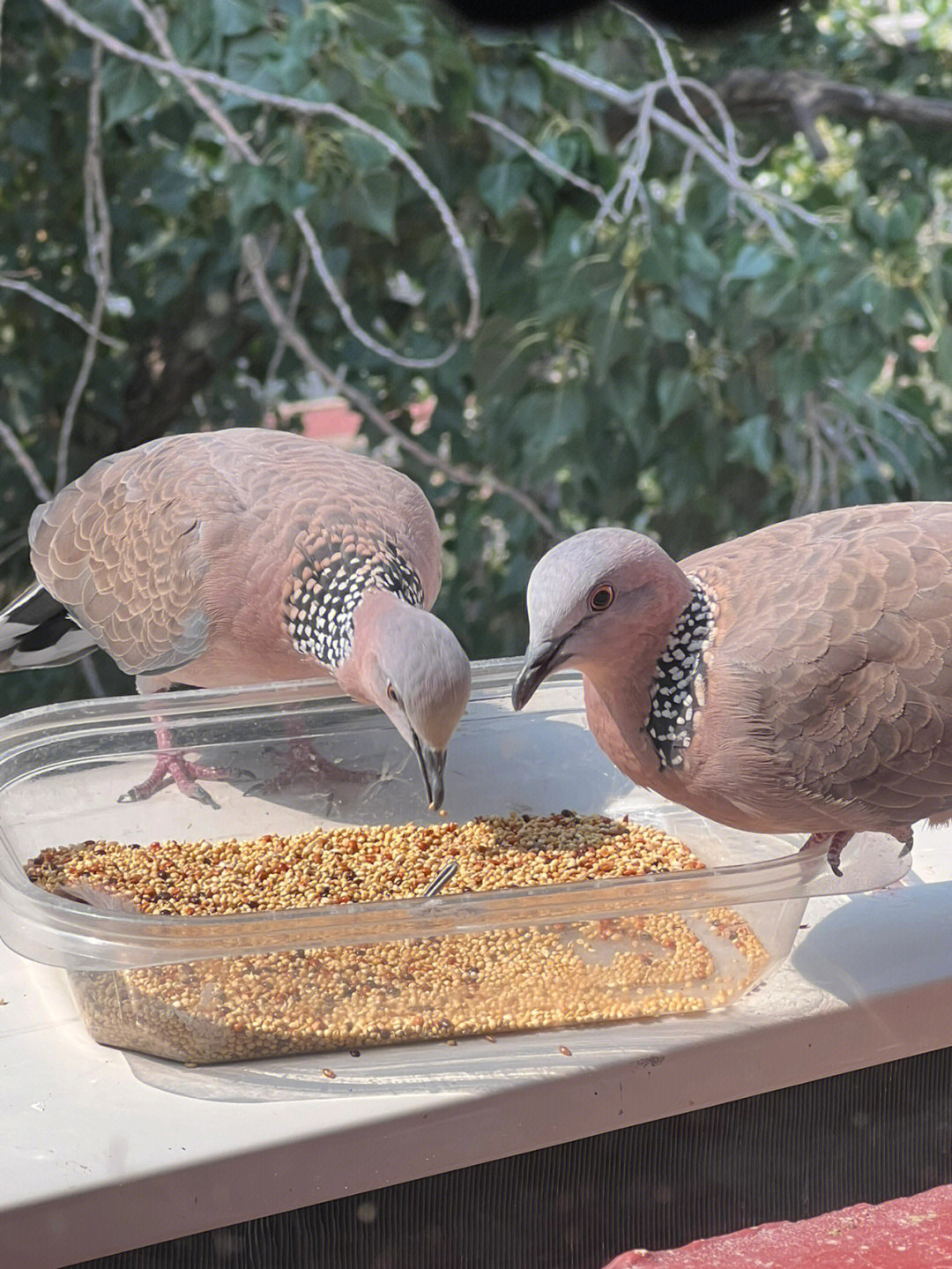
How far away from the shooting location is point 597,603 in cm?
79

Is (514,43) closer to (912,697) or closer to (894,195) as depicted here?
(894,195)

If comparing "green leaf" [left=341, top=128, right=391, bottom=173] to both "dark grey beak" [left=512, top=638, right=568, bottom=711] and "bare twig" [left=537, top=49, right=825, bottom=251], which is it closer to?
"bare twig" [left=537, top=49, right=825, bottom=251]

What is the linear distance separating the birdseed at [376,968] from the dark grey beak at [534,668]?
0.14 metres

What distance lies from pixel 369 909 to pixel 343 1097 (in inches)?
4.9

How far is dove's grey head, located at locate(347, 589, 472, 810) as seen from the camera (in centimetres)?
90

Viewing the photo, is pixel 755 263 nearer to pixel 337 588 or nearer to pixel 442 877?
pixel 337 588

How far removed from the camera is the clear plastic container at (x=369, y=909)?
30.0 inches

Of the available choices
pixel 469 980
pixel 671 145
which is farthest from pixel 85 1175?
pixel 671 145

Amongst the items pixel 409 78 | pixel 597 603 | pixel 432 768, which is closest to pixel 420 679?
pixel 432 768

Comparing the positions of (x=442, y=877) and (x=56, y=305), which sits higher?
(x=56, y=305)

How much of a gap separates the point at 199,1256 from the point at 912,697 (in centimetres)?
51

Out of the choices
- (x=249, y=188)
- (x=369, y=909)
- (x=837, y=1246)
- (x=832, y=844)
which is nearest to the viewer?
(x=837, y=1246)

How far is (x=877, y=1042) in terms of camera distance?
89 cm

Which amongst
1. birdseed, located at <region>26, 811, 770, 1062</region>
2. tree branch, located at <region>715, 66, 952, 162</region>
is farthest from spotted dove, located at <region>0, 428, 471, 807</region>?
tree branch, located at <region>715, 66, 952, 162</region>
